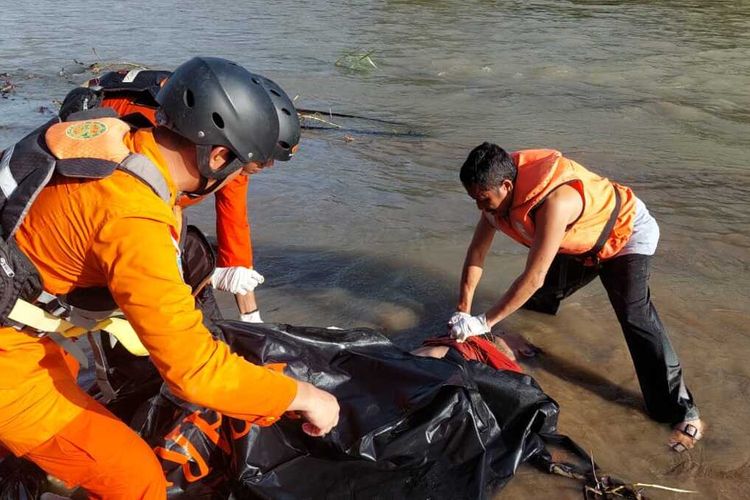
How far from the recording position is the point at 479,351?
3.54 m

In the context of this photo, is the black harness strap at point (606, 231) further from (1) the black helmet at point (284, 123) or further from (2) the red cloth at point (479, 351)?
(1) the black helmet at point (284, 123)

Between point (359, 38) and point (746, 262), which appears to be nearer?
point (746, 262)

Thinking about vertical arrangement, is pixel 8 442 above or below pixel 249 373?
below

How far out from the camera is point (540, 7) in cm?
1656

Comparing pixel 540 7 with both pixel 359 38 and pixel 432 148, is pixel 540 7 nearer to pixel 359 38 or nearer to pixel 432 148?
pixel 359 38

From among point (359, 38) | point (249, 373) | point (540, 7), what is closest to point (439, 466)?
point (249, 373)

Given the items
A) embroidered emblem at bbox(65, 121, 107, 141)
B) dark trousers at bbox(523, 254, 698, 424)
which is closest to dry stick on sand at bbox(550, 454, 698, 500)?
dark trousers at bbox(523, 254, 698, 424)

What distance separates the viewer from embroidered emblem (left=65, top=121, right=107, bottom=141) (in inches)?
80.7

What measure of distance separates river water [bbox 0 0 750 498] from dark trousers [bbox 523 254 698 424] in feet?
0.51

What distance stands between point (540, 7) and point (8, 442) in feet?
54.0

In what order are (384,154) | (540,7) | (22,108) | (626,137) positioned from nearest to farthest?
(384,154), (626,137), (22,108), (540,7)

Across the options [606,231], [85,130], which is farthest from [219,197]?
[606,231]

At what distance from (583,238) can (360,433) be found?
1601 mm

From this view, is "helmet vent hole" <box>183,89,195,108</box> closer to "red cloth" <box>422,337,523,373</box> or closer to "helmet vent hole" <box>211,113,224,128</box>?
"helmet vent hole" <box>211,113,224,128</box>
